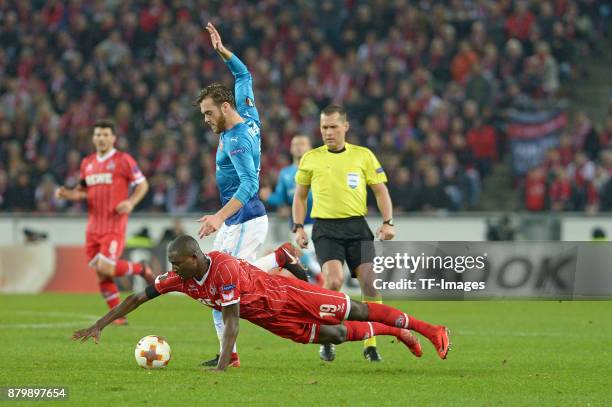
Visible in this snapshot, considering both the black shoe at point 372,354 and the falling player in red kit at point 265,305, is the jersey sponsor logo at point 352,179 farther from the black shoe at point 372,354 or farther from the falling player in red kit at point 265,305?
the falling player in red kit at point 265,305

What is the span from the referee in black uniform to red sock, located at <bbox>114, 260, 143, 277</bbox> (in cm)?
439

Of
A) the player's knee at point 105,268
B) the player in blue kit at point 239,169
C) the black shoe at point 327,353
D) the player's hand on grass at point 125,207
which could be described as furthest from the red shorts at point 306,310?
the player's knee at point 105,268

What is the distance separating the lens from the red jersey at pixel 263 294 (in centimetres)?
852

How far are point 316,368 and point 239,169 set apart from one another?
5.48 ft

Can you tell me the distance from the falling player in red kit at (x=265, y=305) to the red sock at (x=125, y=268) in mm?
5575

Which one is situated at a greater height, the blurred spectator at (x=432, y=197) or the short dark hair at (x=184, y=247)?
the short dark hair at (x=184, y=247)

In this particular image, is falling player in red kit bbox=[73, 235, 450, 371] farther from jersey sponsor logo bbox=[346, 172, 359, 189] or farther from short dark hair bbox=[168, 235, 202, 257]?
jersey sponsor logo bbox=[346, 172, 359, 189]

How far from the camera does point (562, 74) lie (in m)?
24.4

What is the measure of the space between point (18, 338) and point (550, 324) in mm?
6205

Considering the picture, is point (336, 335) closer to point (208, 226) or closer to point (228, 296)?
point (228, 296)

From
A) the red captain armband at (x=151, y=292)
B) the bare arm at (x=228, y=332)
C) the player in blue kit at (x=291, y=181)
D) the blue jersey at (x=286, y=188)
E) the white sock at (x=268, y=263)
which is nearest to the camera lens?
the bare arm at (x=228, y=332)

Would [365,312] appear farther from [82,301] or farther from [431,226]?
[431,226]

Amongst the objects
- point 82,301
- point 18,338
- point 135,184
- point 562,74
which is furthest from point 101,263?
point 562,74

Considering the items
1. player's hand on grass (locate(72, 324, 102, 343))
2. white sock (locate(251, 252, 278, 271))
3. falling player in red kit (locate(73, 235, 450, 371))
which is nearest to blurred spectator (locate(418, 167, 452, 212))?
white sock (locate(251, 252, 278, 271))
